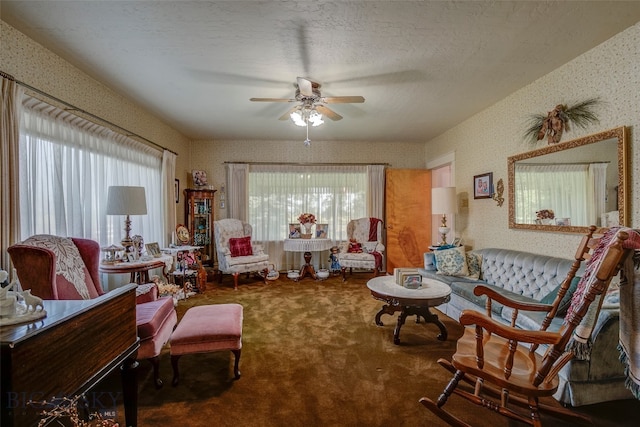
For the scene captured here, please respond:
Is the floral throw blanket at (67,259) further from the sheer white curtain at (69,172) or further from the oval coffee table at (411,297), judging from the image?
the oval coffee table at (411,297)

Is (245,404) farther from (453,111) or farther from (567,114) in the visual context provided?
(453,111)

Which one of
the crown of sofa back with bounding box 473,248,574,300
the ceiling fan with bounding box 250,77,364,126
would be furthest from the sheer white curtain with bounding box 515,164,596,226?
the ceiling fan with bounding box 250,77,364,126

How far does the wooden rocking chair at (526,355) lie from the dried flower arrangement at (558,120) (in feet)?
4.46

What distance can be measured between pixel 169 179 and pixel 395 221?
3.86 meters

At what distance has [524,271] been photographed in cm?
273

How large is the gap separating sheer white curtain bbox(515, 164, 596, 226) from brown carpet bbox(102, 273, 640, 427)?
4.65ft

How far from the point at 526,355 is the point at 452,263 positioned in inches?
69.9

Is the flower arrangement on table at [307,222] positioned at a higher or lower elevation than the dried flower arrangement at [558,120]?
lower

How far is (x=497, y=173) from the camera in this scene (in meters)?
3.52

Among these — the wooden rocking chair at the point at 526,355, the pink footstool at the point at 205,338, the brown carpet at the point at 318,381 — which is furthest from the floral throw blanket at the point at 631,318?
the pink footstool at the point at 205,338

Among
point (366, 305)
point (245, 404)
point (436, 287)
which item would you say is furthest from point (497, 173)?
point (245, 404)

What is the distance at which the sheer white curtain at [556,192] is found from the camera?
2.45 m

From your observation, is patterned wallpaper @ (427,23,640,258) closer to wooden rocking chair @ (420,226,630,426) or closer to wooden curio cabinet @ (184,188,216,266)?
wooden rocking chair @ (420,226,630,426)

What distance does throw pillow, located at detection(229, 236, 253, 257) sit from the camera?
4676 mm
